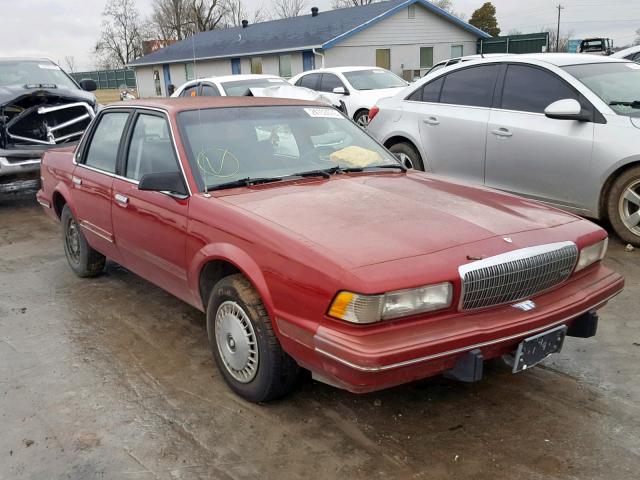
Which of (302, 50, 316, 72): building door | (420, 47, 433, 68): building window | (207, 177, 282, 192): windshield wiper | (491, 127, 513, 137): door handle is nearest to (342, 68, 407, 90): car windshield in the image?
(491, 127, 513, 137): door handle

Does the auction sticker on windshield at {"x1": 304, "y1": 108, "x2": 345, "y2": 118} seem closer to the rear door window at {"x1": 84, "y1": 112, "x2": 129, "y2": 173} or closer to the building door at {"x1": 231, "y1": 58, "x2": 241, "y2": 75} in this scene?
the rear door window at {"x1": 84, "y1": 112, "x2": 129, "y2": 173}

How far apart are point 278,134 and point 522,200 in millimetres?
1632

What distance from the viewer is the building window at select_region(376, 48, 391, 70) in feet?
102

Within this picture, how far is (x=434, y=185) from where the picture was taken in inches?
156

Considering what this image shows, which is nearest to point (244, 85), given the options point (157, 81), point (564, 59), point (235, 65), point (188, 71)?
point (564, 59)

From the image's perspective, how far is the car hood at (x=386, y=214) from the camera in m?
2.85

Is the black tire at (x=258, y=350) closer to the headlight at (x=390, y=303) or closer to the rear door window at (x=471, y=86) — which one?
the headlight at (x=390, y=303)

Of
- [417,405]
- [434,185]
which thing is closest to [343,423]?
[417,405]

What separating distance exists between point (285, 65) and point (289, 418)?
30.3m

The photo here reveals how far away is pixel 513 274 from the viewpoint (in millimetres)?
2832

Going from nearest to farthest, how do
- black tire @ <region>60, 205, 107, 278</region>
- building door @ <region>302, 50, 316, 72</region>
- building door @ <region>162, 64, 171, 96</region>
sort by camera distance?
black tire @ <region>60, 205, 107, 278</region> → building door @ <region>302, 50, 316, 72</region> → building door @ <region>162, 64, 171, 96</region>

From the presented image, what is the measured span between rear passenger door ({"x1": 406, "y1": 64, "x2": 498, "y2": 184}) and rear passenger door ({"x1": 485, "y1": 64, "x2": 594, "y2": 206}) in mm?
148

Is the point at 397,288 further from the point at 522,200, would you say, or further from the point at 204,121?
the point at 204,121

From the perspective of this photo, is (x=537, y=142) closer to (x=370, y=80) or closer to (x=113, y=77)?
(x=370, y=80)
